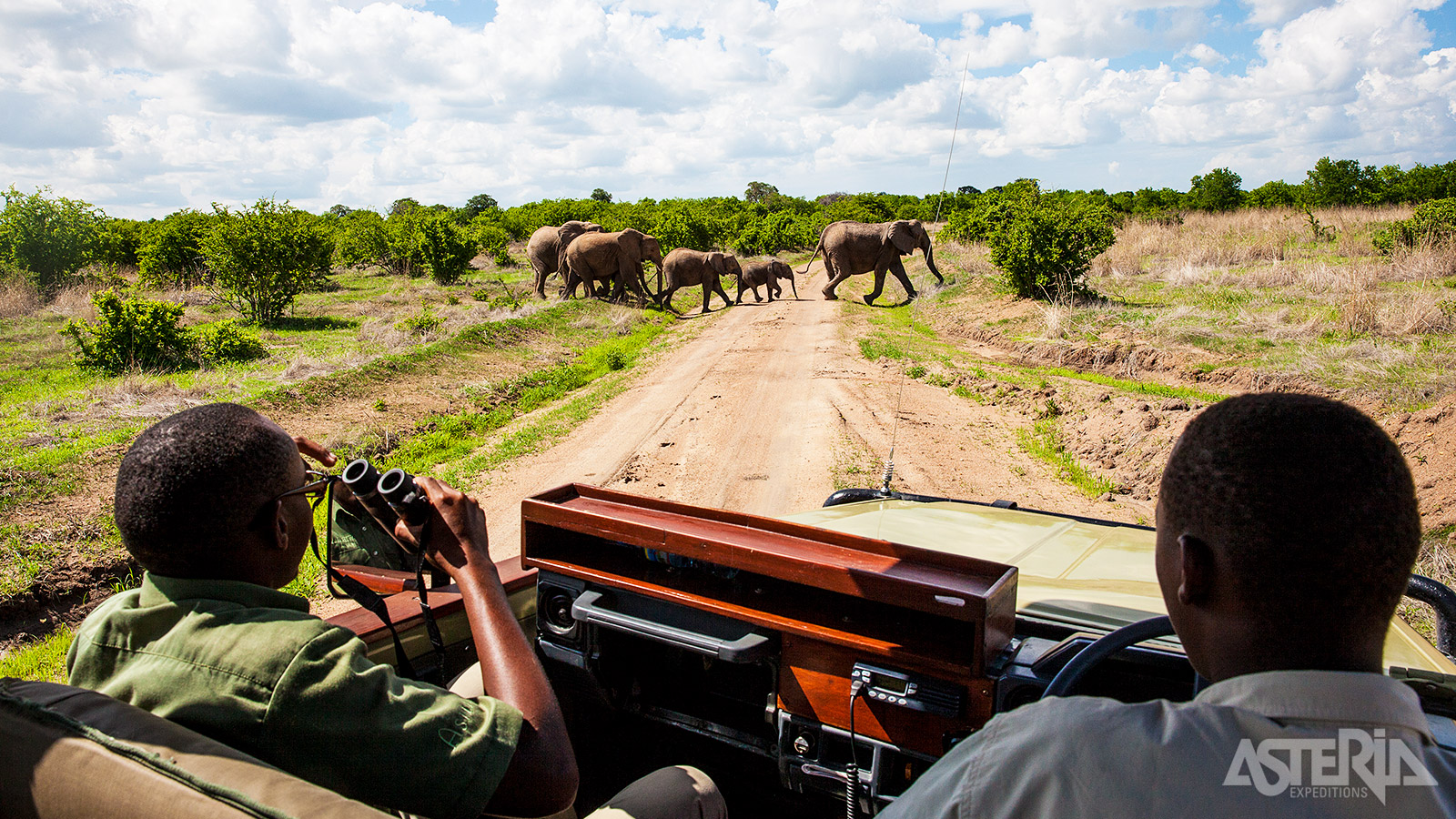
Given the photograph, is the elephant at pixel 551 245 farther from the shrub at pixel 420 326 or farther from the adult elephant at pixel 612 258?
the shrub at pixel 420 326

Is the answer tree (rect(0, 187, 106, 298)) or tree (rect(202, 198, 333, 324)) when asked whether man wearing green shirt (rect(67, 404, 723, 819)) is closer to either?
tree (rect(202, 198, 333, 324))

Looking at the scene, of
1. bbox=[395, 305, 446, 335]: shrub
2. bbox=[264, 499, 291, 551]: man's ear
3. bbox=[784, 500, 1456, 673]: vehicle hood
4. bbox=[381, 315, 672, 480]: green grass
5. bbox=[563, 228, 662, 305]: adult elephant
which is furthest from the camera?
bbox=[563, 228, 662, 305]: adult elephant

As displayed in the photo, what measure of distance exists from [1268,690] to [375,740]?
1459mm

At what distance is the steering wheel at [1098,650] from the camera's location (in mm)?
1891

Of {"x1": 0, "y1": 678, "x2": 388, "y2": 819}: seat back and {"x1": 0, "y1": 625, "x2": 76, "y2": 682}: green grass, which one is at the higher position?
{"x1": 0, "y1": 678, "x2": 388, "y2": 819}: seat back

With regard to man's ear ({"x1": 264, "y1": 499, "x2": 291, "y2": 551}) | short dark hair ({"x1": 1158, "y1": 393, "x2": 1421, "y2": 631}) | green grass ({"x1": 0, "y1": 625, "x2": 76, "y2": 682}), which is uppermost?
short dark hair ({"x1": 1158, "y1": 393, "x2": 1421, "y2": 631})

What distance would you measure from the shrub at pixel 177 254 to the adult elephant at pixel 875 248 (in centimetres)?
1661

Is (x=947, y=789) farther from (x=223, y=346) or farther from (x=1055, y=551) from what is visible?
(x=223, y=346)

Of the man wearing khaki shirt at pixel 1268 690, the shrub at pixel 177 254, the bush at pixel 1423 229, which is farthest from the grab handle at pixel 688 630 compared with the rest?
the shrub at pixel 177 254

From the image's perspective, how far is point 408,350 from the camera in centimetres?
1334

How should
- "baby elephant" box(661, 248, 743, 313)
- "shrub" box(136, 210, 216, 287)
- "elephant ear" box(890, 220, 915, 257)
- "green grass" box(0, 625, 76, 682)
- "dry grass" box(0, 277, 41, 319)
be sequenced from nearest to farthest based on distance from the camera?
1. "green grass" box(0, 625, 76, 682)
2. "dry grass" box(0, 277, 41, 319)
3. "shrub" box(136, 210, 216, 287)
4. "baby elephant" box(661, 248, 743, 313)
5. "elephant ear" box(890, 220, 915, 257)

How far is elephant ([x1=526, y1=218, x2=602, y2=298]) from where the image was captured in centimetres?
2627

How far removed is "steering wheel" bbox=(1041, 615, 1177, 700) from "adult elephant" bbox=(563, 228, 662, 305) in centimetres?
2212

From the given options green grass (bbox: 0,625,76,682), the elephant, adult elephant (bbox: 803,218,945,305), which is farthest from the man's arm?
the elephant
